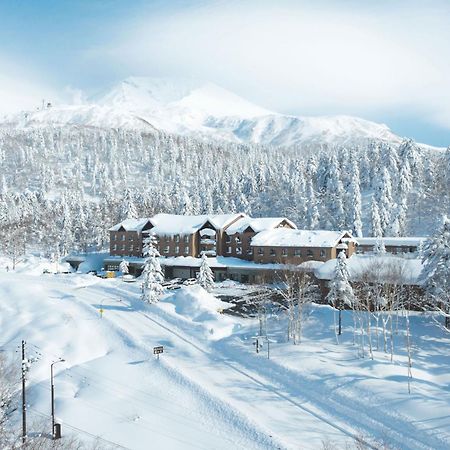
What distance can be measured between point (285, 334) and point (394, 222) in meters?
57.3

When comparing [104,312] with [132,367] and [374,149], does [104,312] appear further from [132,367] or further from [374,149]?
[374,149]

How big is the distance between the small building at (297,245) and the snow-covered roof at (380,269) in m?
10.4

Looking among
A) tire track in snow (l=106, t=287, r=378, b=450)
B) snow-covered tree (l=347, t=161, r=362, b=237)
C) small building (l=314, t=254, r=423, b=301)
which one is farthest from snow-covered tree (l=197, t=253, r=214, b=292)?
snow-covered tree (l=347, t=161, r=362, b=237)

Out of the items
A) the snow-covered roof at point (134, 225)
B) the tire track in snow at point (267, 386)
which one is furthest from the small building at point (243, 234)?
the tire track in snow at point (267, 386)

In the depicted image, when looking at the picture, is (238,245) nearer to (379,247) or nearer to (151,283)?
(379,247)

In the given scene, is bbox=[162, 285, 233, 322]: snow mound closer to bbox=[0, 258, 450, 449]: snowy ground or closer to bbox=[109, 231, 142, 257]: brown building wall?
bbox=[0, 258, 450, 449]: snowy ground

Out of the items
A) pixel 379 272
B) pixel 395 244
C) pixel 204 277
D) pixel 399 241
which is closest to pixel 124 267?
pixel 204 277

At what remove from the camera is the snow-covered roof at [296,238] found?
66.8 m

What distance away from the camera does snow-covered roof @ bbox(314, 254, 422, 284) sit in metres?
43.6

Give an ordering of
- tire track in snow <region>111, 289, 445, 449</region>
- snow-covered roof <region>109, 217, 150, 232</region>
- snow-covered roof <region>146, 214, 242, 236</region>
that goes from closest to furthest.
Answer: tire track in snow <region>111, 289, 445, 449</region> → snow-covered roof <region>146, 214, 242, 236</region> → snow-covered roof <region>109, 217, 150, 232</region>

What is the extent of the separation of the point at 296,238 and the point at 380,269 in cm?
2487

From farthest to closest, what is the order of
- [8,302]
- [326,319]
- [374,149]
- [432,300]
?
[374,149] → [8,302] → [326,319] → [432,300]

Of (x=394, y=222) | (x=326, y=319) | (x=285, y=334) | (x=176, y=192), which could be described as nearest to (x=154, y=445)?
(x=285, y=334)

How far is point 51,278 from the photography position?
Result: 71625mm
